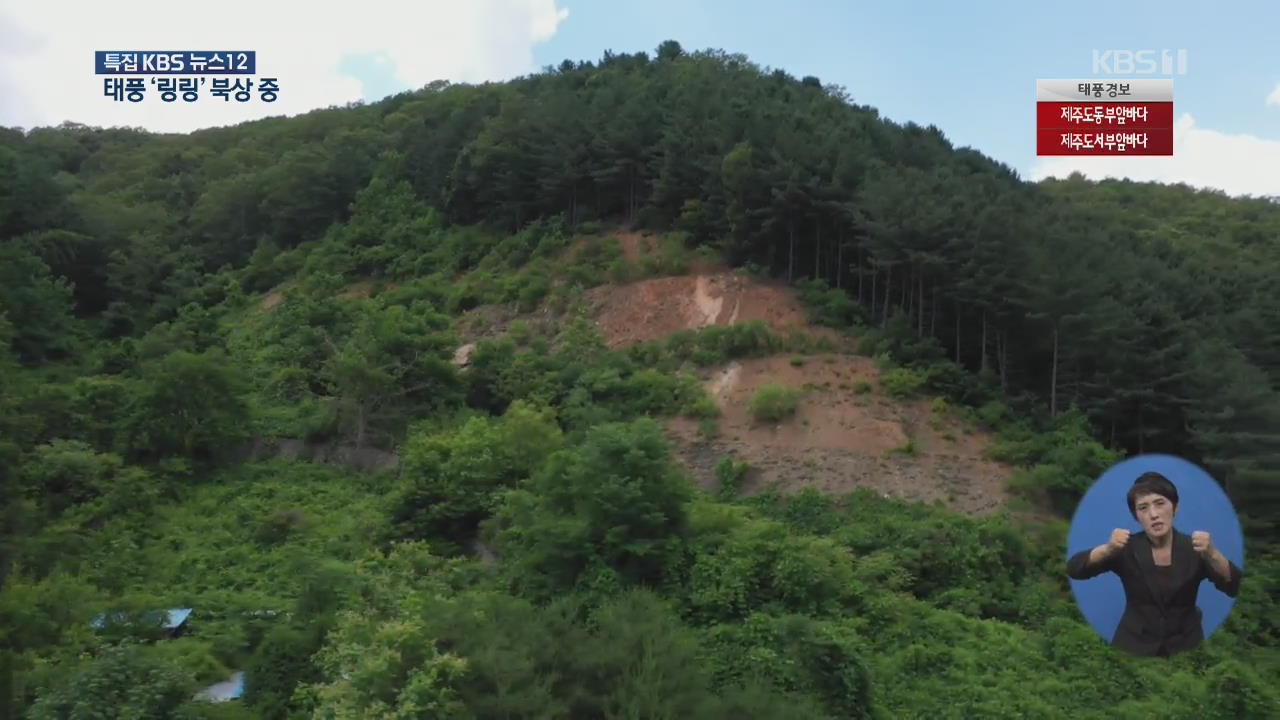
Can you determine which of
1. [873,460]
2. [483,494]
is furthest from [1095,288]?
[483,494]

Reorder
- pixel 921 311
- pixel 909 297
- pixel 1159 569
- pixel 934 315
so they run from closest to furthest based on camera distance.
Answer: pixel 1159 569, pixel 921 311, pixel 934 315, pixel 909 297

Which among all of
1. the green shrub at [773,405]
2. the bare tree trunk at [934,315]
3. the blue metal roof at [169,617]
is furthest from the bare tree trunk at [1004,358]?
the blue metal roof at [169,617]

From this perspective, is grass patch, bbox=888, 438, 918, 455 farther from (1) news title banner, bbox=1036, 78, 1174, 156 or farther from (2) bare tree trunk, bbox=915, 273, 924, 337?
(1) news title banner, bbox=1036, 78, 1174, 156

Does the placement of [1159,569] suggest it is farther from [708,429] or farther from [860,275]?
[860,275]

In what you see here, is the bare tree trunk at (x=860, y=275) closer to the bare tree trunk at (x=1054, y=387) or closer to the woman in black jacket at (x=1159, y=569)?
the bare tree trunk at (x=1054, y=387)

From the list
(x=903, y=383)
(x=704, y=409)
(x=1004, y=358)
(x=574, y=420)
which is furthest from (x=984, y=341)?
(x=574, y=420)

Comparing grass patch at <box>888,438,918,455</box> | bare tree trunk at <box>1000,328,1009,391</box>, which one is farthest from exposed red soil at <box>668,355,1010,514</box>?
bare tree trunk at <box>1000,328,1009,391</box>

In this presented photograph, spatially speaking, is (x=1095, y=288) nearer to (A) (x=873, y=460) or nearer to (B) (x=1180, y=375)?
(B) (x=1180, y=375)
